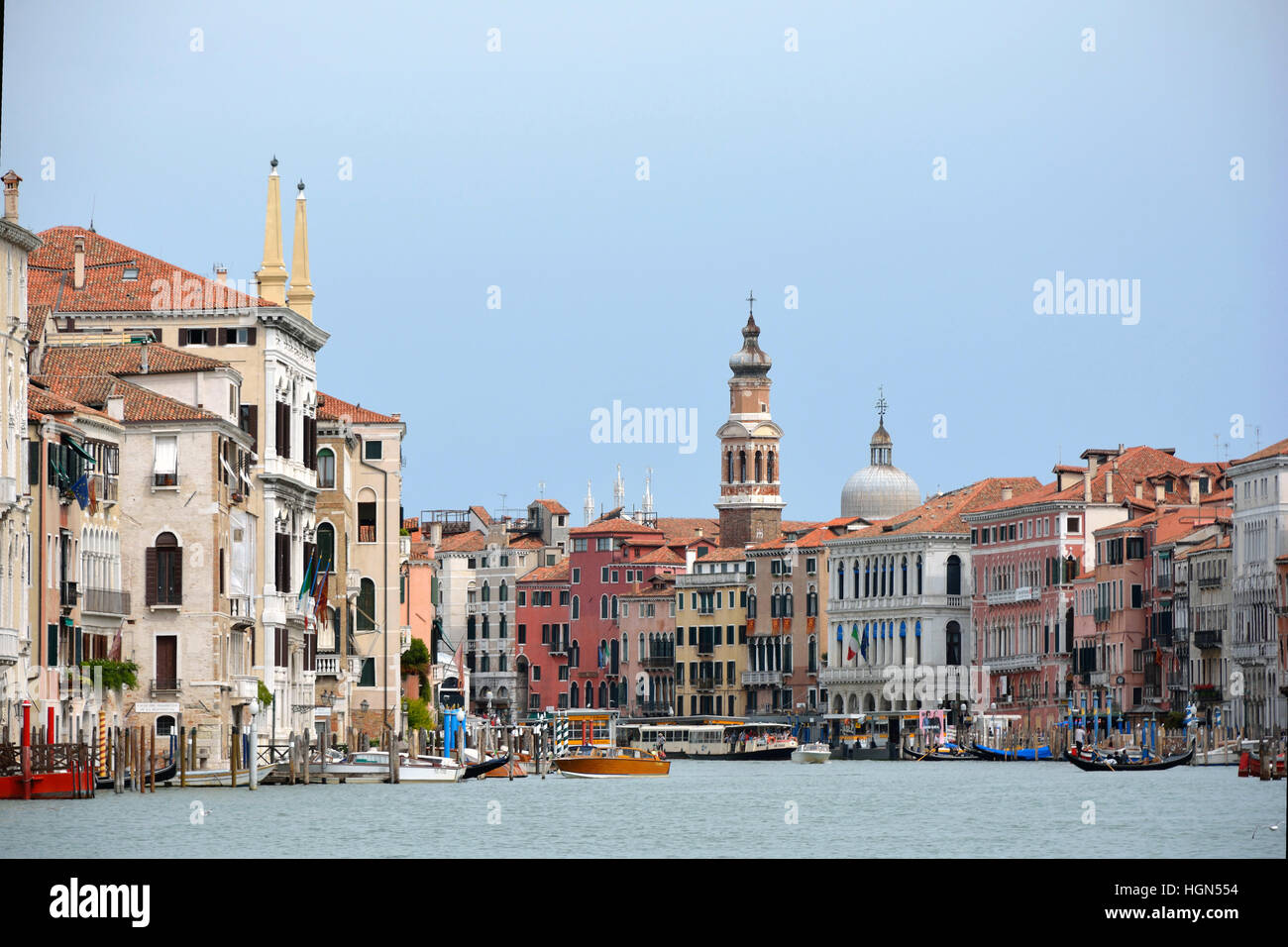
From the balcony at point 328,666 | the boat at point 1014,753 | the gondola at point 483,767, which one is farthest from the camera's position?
the boat at point 1014,753

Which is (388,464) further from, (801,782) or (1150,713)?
(1150,713)

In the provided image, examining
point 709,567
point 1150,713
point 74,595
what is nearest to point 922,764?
point 1150,713

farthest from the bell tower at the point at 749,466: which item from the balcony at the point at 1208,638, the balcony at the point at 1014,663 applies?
the balcony at the point at 1208,638

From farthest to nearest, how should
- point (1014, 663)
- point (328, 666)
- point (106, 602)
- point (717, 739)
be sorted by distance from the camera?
point (717, 739)
point (1014, 663)
point (328, 666)
point (106, 602)

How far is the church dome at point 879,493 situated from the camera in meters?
124

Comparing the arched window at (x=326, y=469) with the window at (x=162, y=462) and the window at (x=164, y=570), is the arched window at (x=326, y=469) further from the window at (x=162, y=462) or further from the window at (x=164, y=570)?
the window at (x=162, y=462)

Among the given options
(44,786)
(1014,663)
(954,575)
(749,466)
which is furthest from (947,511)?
(44,786)

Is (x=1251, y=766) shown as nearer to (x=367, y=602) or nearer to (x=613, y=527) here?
(x=367, y=602)

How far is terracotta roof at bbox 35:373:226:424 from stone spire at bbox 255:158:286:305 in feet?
36.8

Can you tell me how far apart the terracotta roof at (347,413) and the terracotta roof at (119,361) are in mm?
14118

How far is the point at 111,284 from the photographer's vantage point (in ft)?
194

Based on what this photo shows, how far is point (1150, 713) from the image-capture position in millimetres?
89375

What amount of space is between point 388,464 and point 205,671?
17085mm

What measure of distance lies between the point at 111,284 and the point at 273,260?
4.59 meters
